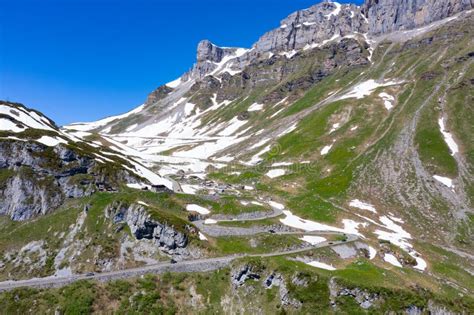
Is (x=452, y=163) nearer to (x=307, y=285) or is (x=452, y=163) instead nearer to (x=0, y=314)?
(x=307, y=285)

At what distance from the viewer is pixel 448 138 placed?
129m

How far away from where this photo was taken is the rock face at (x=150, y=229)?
55.3 m

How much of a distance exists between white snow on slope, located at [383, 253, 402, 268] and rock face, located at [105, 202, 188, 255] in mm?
35783

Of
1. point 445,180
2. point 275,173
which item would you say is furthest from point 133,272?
point 445,180

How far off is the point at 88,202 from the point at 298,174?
3157 inches

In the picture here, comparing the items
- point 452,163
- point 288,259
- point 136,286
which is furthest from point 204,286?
point 452,163

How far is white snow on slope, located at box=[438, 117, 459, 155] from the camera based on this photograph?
12124 cm

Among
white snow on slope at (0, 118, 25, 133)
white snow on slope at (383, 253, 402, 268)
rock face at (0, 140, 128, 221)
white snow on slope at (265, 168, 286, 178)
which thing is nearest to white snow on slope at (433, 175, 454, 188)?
white snow on slope at (265, 168, 286, 178)

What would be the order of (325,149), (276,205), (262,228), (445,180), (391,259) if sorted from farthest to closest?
(325,149)
(445,180)
(276,205)
(262,228)
(391,259)

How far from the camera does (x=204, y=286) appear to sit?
48.1m

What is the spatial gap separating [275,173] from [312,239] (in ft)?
230

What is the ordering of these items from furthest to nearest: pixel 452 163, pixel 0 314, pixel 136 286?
pixel 452 163 → pixel 136 286 → pixel 0 314

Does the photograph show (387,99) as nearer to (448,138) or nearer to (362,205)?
(448,138)

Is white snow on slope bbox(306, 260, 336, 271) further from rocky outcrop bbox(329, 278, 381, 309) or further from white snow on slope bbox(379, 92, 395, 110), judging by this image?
white snow on slope bbox(379, 92, 395, 110)
